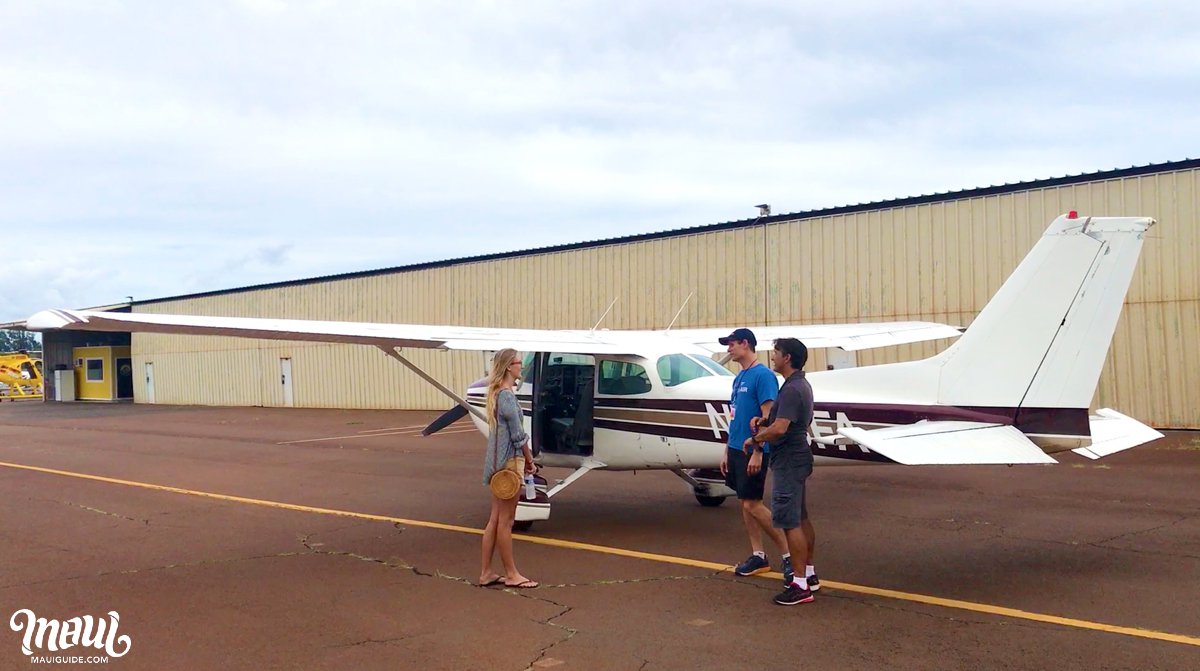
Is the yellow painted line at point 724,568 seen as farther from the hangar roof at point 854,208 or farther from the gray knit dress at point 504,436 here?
the hangar roof at point 854,208

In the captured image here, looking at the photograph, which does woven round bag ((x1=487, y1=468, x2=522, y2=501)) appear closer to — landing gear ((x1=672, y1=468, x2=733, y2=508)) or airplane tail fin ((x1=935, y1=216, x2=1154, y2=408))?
airplane tail fin ((x1=935, y1=216, x2=1154, y2=408))

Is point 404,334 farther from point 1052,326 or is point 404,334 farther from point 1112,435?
point 1112,435

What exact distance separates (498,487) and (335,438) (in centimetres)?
1470

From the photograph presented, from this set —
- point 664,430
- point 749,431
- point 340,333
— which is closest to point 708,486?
point 664,430

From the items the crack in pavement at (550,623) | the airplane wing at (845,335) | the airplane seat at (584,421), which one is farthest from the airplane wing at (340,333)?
the crack in pavement at (550,623)

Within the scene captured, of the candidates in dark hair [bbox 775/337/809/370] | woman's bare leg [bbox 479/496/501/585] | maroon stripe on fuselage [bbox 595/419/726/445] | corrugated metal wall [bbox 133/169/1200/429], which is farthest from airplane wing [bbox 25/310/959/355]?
corrugated metal wall [bbox 133/169/1200/429]

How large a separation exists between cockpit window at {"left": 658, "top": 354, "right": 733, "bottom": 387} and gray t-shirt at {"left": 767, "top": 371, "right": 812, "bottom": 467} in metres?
2.48

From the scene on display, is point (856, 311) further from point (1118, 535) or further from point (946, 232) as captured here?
point (1118, 535)

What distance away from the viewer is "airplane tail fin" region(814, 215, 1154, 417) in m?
6.09

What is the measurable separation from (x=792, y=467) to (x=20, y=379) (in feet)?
198

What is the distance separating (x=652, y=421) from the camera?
8453 millimetres

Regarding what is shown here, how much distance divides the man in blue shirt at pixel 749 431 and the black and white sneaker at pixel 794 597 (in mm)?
326

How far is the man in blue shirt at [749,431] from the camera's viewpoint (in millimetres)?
6293

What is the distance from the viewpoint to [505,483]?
627 centimetres
